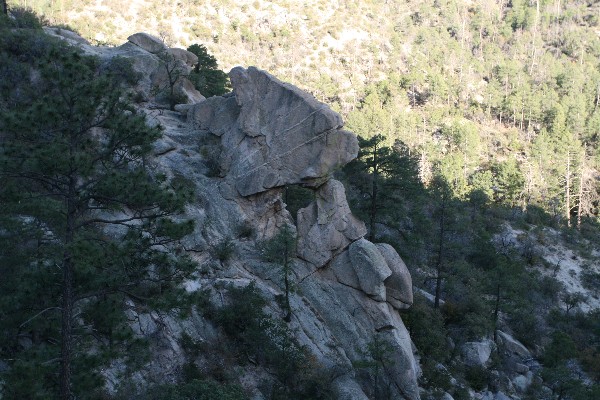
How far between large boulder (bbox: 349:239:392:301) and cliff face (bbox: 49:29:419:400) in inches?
1.7

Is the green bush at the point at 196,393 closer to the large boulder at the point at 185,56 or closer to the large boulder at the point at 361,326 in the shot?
the large boulder at the point at 361,326

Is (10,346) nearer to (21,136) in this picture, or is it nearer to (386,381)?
(21,136)

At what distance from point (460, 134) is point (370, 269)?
5074 cm

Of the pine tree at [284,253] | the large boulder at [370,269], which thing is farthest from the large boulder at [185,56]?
the large boulder at [370,269]

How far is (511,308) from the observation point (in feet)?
112

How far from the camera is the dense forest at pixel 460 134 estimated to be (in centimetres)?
2972

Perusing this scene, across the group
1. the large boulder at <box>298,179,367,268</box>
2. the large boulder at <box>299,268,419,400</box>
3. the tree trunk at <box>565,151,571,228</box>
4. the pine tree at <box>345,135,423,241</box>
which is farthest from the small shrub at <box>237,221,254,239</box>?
the tree trunk at <box>565,151,571,228</box>

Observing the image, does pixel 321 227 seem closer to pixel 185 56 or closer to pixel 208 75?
pixel 185 56

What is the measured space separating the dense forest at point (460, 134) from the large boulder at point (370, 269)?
4331mm

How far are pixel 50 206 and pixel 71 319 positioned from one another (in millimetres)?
2672

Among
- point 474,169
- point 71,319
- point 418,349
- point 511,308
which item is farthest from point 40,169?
point 474,169

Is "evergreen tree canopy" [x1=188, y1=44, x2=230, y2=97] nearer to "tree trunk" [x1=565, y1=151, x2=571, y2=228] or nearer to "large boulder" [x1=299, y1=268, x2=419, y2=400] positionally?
"large boulder" [x1=299, y1=268, x2=419, y2=400]

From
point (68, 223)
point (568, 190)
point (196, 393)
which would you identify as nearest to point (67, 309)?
point (68, 223)

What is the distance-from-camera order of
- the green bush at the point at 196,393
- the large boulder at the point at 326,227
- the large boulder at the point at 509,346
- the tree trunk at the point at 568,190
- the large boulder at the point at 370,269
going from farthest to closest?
the tree trunk at the point at 568,190 < the large boulder at the point at 509,346 < the large boulder at the point at 326,227 < the large boulder at the point at 370,269 < the green bush at the point at 196,393
